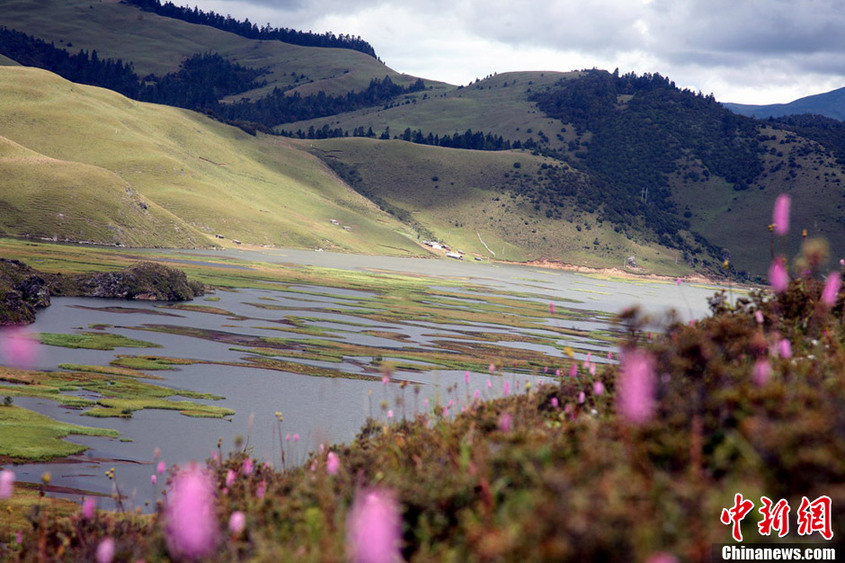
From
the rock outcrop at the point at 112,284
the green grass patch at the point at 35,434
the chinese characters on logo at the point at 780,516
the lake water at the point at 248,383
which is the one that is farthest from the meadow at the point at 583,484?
the rock outcrop at the point at 112,284

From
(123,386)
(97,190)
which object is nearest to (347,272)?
(97,190)

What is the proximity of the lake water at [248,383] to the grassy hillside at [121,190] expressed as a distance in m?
60.2

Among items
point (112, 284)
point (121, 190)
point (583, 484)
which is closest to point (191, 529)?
point (583, 484)

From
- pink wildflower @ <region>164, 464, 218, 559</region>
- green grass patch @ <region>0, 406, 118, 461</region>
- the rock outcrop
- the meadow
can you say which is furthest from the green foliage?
the rock outcrop

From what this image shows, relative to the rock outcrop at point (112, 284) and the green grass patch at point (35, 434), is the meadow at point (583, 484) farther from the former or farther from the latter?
the rock outcrop at point (112, 284)

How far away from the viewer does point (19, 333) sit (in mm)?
33938

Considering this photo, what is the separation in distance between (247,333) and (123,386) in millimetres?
14241

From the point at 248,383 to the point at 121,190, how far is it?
10204 cm

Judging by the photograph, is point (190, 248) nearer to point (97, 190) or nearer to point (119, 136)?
point (97, 190)

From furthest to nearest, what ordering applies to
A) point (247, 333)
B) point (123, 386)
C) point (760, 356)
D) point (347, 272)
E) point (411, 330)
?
point (347, 272) < point (411, 330) < point (247, 333) < point (123, 386) < point (760, 356)

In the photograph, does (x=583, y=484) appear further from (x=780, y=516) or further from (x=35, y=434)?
(x=35, y=434)

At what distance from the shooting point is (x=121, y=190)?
121 m

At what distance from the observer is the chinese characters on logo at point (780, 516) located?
510 centimetres

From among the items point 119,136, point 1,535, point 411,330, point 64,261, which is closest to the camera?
point 1,535
